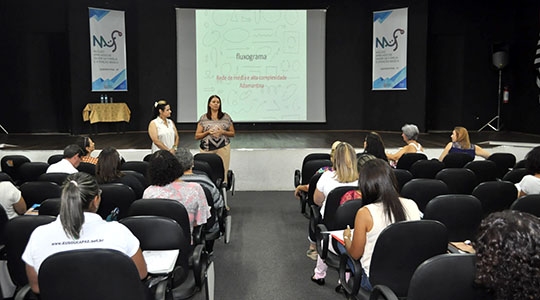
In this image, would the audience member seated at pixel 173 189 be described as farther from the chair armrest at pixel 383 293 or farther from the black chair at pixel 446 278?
the black chair at pixel 446 278

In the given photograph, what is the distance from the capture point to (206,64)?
492 inches

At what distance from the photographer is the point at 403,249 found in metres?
2.60

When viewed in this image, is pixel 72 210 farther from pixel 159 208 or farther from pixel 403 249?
pixel 403 249

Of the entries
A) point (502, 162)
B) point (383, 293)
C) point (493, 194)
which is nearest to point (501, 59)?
point (502, 162)

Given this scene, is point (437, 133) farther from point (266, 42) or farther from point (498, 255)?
point (498, 255)

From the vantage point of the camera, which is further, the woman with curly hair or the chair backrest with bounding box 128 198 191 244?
the chair backrest with bounding box 128 198 191 244

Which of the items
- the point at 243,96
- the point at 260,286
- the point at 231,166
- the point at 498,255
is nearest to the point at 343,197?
the point at 260,286

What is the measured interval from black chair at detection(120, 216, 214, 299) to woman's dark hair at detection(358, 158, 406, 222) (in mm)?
1040

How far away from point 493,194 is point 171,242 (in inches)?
101

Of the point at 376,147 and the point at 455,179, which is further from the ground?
the point at 376,147

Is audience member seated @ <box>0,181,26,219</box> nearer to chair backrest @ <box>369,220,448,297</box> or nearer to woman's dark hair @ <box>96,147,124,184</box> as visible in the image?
woman's dark hair @ <box>96,147,124,184</box>

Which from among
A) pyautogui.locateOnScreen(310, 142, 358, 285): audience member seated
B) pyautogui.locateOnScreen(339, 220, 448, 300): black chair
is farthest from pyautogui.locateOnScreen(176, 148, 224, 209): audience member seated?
pyautogui.locateOnScreen(339, 220, 448, 300): black chair

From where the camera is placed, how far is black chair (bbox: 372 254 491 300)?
1.98 meters

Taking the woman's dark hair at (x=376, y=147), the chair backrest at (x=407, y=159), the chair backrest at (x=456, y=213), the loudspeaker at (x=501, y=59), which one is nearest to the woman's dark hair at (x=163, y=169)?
the chair backrest at (x=456, y=213)
